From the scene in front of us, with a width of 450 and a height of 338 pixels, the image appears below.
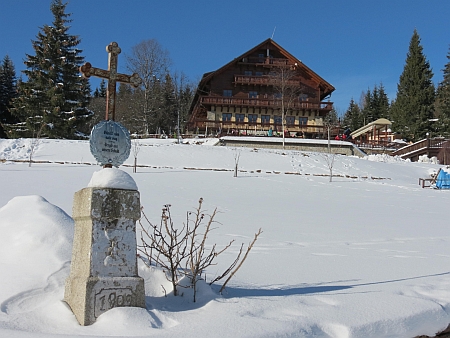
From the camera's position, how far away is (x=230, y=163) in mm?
24453

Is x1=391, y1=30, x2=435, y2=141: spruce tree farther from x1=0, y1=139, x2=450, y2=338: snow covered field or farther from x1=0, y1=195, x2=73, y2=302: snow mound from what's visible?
x1=0, y1=195, x2=73, y2=302: snow mound

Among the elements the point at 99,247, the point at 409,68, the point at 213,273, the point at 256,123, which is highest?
the point at 409,68

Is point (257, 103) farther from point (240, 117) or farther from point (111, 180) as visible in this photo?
point (111, 180)

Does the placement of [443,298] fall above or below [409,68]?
below

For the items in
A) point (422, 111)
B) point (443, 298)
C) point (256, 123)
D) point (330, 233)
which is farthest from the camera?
point (422, 111)

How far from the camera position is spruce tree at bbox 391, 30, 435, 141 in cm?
4966

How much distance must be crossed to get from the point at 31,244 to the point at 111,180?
1.36 metres

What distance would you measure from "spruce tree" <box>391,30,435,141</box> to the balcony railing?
13923 mm

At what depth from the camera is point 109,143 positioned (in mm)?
3689

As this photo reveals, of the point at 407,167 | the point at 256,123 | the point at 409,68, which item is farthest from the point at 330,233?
the point at 409,68

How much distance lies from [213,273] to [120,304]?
2.00 m

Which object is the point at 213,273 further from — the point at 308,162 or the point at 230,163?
the point at 308,162

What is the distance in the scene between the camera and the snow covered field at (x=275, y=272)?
10.0 ft

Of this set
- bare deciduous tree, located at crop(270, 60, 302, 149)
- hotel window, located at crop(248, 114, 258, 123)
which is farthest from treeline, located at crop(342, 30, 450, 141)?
hotel window, located at crop(248, 114, 258, 123)
